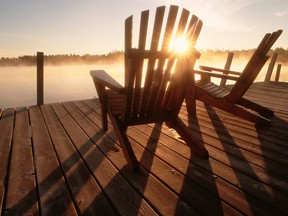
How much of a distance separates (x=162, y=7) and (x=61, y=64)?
82.9 metres

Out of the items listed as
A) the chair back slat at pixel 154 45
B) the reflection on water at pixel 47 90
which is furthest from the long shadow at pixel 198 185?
the reflection on water at pixel 47 90

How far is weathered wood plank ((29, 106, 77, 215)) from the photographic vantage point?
1.48 m

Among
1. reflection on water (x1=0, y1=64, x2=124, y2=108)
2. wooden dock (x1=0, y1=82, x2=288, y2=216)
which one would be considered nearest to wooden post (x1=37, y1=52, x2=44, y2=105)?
wooden dock (x1=0, y1=82, x2=288, y2=216)

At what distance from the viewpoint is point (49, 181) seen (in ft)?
5.87

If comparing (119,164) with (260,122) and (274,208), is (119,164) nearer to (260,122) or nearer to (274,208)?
(274,208)

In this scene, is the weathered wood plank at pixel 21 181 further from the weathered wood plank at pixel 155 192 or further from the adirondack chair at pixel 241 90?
the adirondack chair at pixel 241 90

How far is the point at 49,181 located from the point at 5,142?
46.1 inches

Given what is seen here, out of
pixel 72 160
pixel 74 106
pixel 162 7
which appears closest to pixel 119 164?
pixel 72 160

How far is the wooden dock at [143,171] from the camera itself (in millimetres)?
1516

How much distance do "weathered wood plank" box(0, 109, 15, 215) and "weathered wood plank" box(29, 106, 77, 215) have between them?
248mm

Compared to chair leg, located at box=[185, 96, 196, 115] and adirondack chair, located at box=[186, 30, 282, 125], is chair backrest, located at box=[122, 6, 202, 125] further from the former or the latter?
chair leg, located at box=[185, 96, 196, 115]

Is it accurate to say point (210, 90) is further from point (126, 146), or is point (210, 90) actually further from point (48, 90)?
point (48, 90)

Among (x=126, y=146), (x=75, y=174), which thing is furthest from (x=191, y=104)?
(x=75, y=174)

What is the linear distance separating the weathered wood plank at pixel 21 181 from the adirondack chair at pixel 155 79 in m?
0.81
